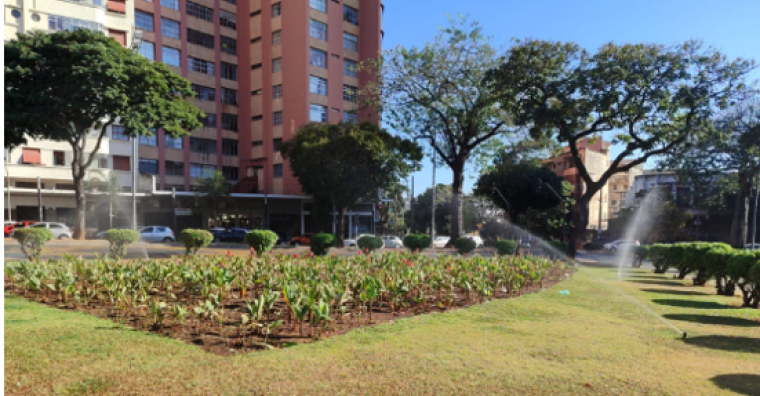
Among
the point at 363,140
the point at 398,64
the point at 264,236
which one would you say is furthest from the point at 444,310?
the point at 363,140

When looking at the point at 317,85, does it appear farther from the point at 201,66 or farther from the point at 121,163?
the point at 121,163

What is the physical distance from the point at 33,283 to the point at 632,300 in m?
12.3

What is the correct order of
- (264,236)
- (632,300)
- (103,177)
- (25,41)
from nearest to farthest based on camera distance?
(632,300) < (264,236) < (25,41) < (103,177)

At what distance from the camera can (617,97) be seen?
25297mm

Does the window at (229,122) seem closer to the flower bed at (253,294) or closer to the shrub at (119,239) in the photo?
the shrub at (119,239)

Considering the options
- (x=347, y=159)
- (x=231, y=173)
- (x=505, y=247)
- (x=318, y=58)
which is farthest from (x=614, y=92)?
(x=231, y=173)

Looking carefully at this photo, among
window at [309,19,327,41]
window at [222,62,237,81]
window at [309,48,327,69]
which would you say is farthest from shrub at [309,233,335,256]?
window at [222,62,237,81]

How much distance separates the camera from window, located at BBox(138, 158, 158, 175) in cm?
4512

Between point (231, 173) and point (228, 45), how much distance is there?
41.9 feet

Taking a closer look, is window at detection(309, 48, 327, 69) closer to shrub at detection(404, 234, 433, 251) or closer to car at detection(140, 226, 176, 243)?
car at detection(140, 226, 176, 243)

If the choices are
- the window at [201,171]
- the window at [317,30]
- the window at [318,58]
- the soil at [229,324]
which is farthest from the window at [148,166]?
the soil at [229,324]

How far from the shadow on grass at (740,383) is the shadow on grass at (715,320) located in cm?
397

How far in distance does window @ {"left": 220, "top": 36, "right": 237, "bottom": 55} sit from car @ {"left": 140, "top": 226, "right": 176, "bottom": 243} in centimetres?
2114

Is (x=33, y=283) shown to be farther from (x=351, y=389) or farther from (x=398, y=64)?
(x=398, y=64)
